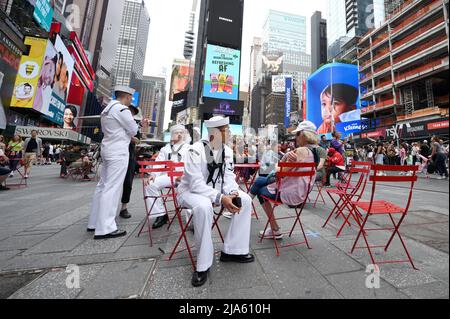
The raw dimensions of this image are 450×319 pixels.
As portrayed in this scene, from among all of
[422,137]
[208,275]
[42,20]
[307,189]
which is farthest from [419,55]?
[42,20]

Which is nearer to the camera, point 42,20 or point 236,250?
point 236,250

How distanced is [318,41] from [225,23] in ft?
196

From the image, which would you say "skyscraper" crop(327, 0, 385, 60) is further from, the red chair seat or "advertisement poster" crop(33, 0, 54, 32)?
"advertisement poster" crop(33, 0, 54, 32)

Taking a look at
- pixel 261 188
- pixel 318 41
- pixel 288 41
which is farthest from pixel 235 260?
pixel 288 41

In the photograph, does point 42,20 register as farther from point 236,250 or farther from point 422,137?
point 422,137

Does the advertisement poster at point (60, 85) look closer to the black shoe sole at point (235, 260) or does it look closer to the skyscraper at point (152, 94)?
the black shoe sole at point (235, 260)

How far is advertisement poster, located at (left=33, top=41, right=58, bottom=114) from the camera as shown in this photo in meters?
22.6

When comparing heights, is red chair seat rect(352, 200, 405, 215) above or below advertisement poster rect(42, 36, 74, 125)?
below

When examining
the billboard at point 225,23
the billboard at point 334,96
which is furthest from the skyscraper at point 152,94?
the billboard at point 334,96

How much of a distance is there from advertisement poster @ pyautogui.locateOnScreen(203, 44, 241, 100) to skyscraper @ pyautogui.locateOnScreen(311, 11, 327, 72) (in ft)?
177

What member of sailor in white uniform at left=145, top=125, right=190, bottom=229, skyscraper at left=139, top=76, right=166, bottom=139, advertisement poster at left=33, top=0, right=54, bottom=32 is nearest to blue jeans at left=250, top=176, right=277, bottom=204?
sailor in white uniform at left=145, top=125, right=190, bottom=229

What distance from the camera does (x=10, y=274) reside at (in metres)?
1.72
